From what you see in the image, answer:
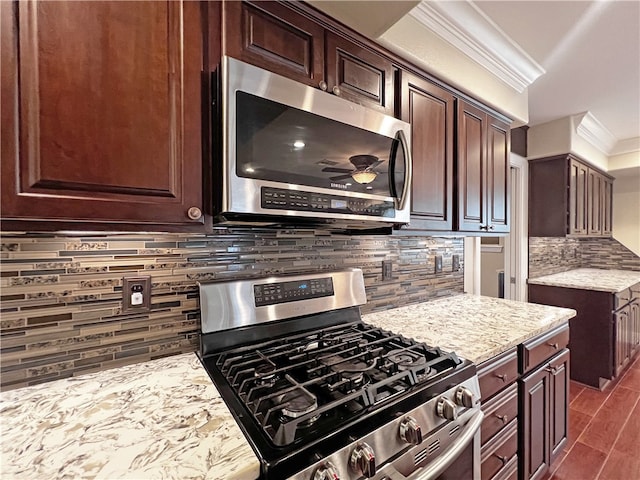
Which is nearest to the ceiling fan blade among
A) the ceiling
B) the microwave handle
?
the microwave handle

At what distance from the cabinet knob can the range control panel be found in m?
0.44

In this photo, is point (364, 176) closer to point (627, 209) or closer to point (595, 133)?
point (595, 133)

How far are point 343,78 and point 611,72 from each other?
232 centimetres

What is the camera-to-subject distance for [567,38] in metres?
1.80

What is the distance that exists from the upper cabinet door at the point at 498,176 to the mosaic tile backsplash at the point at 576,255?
1.59 meters

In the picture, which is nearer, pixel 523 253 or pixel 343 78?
pixel 343 78

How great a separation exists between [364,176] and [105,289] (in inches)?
39.2

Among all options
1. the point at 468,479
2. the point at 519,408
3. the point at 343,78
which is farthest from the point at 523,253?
the point at 343,78

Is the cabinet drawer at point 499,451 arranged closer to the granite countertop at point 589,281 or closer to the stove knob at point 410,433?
the stove knob at point 410,433

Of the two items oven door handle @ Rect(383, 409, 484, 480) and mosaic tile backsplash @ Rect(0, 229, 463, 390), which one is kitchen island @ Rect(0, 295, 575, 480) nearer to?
mosaic tile backsplash @ Rect(0, 229, 463, 390)

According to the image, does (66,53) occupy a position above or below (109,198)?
above

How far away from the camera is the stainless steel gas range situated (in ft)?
2.34

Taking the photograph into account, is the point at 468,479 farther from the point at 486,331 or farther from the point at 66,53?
the point at 66,53

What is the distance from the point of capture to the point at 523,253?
319cm
